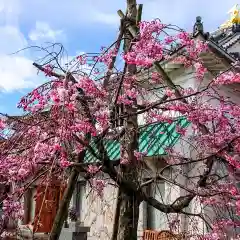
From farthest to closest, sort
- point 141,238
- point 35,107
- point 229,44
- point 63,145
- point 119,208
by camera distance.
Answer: point 229,44, point 141,238, point 119,208, point 35,107, point 63,145

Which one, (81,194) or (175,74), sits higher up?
(175,74)

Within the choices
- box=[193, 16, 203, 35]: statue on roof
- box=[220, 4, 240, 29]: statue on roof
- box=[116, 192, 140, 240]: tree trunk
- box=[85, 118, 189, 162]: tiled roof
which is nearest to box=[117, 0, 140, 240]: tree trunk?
box=[116, 192, 140, 240]: tree trunk

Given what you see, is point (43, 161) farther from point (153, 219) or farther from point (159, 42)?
point (153, 219)

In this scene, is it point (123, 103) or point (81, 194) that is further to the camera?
point (81, 194)

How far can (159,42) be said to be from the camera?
5773 millimetres

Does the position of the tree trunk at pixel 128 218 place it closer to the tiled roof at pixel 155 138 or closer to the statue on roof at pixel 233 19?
the tiled roof at pixel 155 138

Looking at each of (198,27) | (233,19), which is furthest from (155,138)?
(233,19)

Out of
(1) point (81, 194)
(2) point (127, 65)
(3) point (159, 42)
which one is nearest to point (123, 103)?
(2) point (127, 65)

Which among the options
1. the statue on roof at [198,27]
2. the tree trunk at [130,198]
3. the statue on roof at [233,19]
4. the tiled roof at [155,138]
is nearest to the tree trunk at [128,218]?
the tree trunk at [130,198]

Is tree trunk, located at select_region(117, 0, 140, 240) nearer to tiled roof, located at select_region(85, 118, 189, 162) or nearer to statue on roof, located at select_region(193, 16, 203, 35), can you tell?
tiled roof, located at select_region(85, 118, 189, 162)

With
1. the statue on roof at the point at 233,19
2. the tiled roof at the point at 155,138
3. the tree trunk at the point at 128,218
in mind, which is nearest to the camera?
the tree trunk at the point at 128,218

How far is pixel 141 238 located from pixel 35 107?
22.8 ft

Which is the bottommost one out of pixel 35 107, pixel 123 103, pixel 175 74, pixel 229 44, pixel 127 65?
pixel 35 107

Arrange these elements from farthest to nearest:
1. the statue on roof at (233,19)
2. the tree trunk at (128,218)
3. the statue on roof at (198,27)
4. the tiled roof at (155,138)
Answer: the statue on roof at (233,19) < the statue on roof at (198,27) < the tiled roof at (155,138) < the tree trunk at (128,218)
